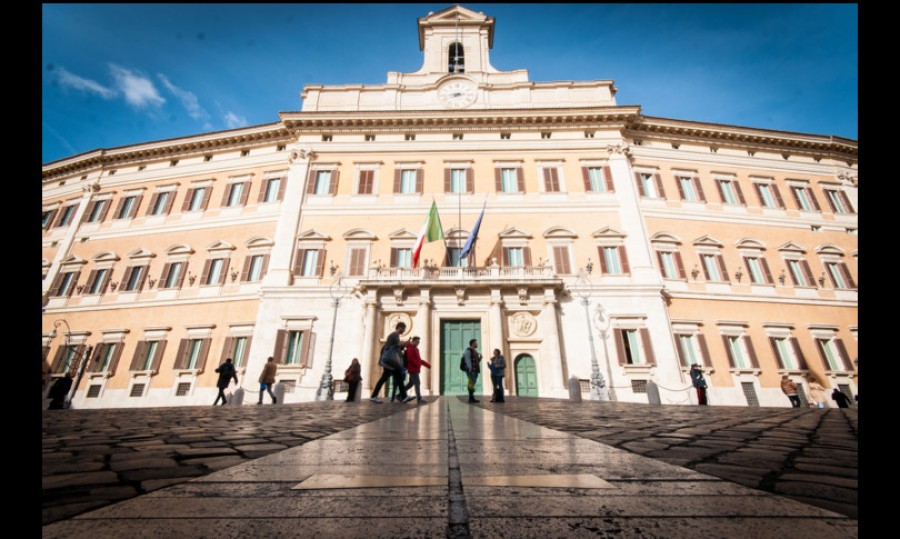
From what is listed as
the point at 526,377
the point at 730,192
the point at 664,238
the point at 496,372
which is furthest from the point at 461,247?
the point at 730,192

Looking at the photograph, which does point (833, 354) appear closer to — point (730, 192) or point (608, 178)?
point (730, 192)

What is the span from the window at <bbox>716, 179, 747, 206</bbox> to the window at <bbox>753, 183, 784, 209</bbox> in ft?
3.54

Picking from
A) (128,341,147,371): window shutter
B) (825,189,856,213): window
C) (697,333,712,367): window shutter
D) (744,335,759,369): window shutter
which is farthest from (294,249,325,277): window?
(825,189,856,213): window

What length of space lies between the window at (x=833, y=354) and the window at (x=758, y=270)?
3.13 m

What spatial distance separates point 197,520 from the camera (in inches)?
26.3

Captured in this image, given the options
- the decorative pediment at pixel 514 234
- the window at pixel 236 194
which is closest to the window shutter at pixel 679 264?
the decorative pediment at pixel 514 234

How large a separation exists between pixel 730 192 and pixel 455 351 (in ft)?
54.2

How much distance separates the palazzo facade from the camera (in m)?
15.2

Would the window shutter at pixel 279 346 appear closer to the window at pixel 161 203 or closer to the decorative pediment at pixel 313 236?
the decorative pediment at pixel 313 236

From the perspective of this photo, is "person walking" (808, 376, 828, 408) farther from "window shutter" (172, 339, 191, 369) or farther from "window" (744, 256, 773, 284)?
"window shutter" (172, 339, 191, 369)

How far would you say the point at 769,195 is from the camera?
19625 millimetres

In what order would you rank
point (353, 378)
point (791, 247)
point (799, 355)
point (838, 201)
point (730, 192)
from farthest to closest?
point (838, 201) → point (730, 192) → point (791, 247) → point (799, 355) → point (353, 378)

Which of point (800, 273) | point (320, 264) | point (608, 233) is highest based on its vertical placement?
point (608, 233)
